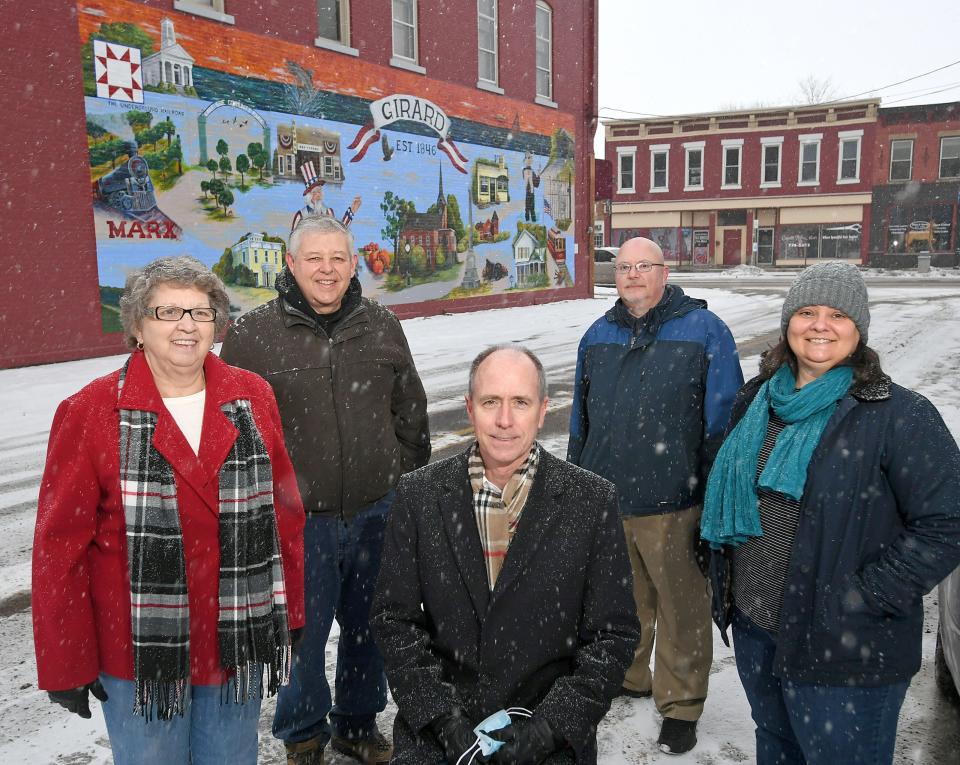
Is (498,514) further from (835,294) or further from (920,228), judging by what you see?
(920,228)

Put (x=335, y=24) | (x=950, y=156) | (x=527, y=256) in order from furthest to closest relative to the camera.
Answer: (x=950, y=156)
(x=527, y=256)
(x=335, y=24)

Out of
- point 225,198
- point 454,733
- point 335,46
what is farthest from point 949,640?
point 335,46

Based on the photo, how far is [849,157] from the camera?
41.4 meters

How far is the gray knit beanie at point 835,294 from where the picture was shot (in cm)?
250

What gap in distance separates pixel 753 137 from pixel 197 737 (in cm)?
4552

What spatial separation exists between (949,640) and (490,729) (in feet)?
8.17

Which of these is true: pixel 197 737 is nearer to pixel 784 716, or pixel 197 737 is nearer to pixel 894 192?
pixel 784 716

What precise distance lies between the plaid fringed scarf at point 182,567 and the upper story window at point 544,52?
75.6ft

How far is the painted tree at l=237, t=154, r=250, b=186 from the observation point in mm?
15109

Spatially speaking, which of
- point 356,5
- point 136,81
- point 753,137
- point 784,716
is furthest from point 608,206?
point 784,716

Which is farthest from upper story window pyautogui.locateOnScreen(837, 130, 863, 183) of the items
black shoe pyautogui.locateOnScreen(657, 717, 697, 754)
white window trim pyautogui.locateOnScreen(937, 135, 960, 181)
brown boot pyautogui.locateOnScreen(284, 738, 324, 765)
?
brown boot pyautogui.locateOnScreen(284, 738, 324, 765)

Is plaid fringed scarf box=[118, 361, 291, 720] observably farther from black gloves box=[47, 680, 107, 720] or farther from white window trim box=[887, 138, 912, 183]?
white window trim box=[887, 138, 912, 183]

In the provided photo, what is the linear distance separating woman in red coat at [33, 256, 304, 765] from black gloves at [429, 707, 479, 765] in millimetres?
613

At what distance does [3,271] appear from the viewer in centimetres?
1221
